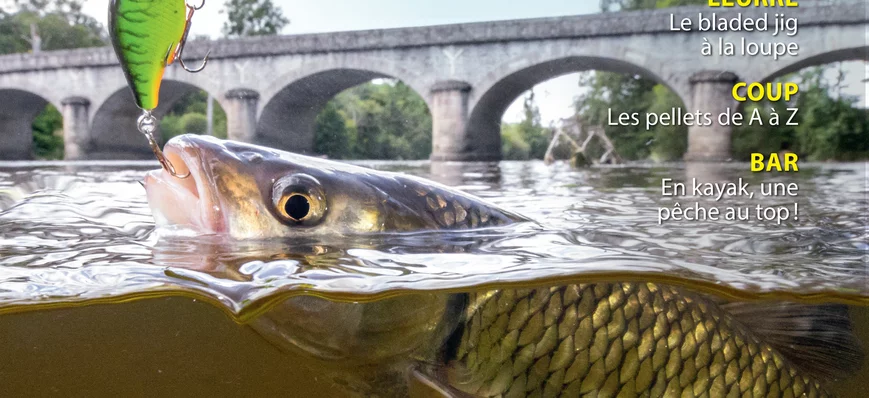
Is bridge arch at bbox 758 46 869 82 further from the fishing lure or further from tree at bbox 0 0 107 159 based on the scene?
the fishing lure

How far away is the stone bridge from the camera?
3.52m

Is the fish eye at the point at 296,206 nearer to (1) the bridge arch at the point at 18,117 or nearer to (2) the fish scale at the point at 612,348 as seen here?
(2) the fish scale at the point at 612,348

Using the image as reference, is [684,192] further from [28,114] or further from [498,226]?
[28,114]

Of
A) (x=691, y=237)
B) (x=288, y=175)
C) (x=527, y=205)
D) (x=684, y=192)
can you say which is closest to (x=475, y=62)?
(x=684, y=192)

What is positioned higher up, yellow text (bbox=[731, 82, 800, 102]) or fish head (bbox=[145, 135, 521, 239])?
yellow text (bbox=[731, 82, 800, 102])

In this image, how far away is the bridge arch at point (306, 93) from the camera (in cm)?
355

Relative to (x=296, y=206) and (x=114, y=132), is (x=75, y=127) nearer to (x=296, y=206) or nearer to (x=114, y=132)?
(x=114, y=132)

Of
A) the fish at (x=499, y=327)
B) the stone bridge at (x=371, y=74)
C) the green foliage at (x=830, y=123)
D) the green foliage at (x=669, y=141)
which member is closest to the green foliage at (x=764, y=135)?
the stone bridge at (x=371, y=74)

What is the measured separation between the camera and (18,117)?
495 cm

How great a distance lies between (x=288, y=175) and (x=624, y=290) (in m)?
0.85

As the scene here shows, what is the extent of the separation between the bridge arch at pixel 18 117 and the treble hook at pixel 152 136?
366 cm

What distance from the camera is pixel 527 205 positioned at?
10.3ft

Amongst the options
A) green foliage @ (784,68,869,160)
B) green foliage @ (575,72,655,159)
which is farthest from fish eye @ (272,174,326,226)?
green foliage @ (784,68,869,160)

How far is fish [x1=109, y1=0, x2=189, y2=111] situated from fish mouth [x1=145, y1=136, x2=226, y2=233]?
22 centimetres
